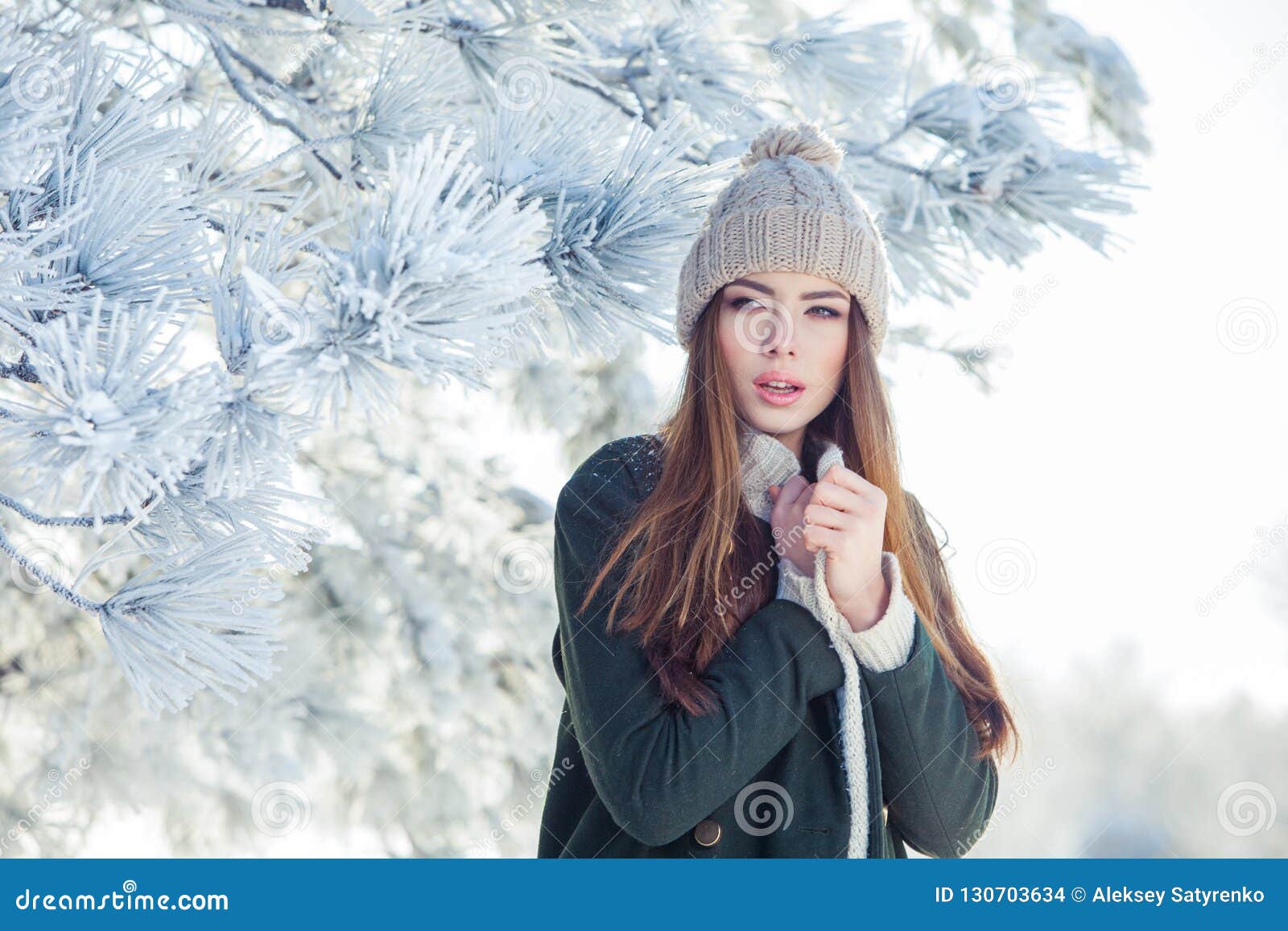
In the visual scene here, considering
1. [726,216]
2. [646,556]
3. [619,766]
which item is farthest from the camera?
[726,216]

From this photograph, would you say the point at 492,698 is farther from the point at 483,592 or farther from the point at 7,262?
the point at 7,262

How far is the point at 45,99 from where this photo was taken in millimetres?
812

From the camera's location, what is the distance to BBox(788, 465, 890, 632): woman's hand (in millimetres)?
1145

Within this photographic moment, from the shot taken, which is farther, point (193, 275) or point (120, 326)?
point (193, 275)

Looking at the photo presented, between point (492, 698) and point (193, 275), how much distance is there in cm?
218

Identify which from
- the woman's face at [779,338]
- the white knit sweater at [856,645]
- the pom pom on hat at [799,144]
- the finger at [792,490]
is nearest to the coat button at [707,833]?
the white knit sweater at [856,645]

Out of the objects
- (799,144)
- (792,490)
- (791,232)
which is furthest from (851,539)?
(799,144)

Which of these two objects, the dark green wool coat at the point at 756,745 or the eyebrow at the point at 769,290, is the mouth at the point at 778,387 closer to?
the eyebrow at the point at 769,290

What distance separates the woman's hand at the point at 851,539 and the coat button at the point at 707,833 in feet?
0.85

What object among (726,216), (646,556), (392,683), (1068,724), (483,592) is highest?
(726,216)

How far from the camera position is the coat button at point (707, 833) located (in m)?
1.15

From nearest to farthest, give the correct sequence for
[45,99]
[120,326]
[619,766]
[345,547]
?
[120,326] → [45,99] → [619,766] → [345,547]

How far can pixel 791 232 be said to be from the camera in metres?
1.29
